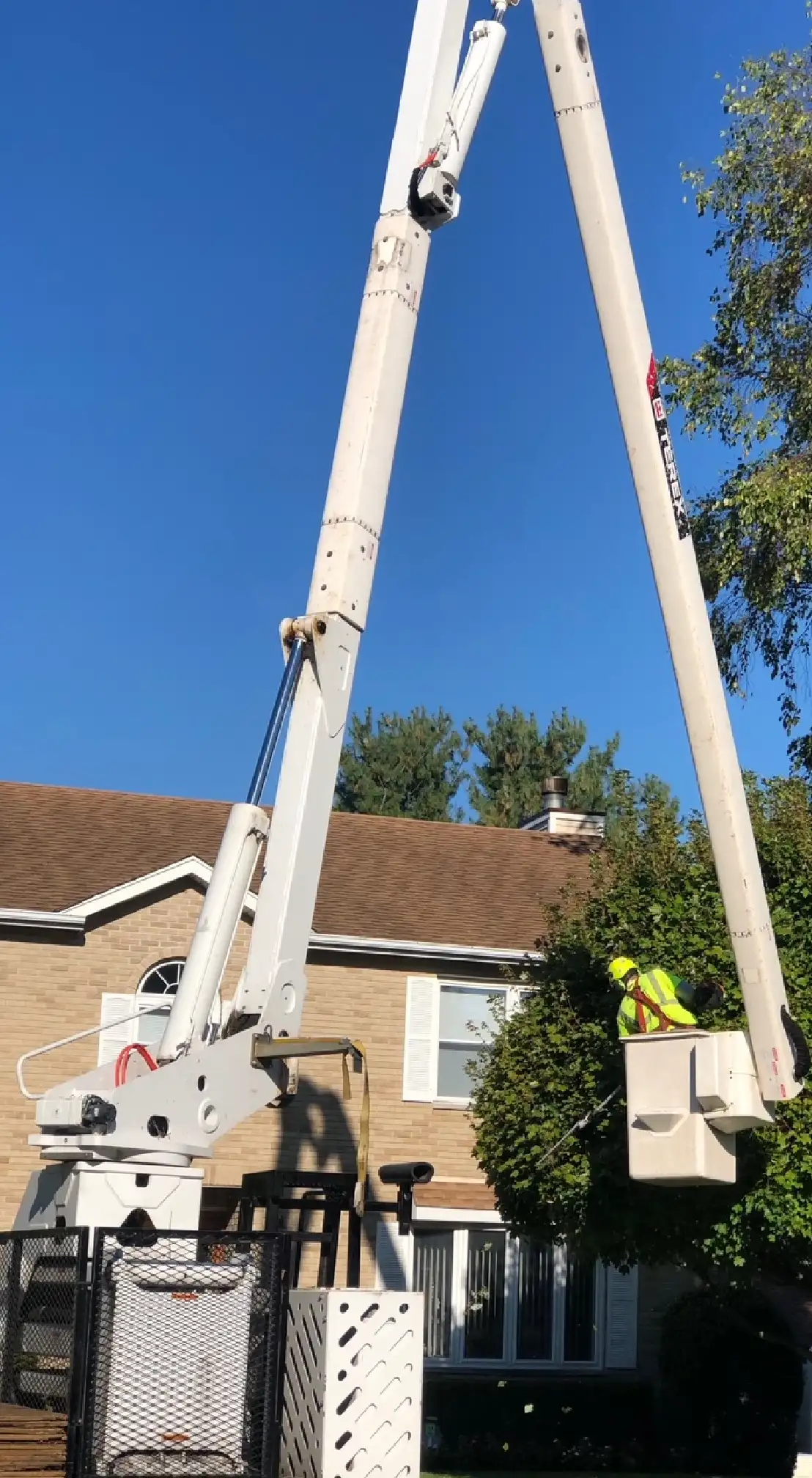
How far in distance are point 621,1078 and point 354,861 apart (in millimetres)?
9358

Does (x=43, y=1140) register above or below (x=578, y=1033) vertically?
below

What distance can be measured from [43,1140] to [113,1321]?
4.29 feet

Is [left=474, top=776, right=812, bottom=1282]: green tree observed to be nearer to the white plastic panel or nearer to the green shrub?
the white plastic panel

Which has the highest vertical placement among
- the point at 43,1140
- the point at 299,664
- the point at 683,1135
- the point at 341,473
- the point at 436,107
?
the point at 436,107

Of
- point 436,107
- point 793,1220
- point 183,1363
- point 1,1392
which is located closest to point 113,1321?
point 183,1363

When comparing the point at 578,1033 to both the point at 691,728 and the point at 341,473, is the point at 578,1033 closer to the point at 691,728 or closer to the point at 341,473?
the point at 691,728

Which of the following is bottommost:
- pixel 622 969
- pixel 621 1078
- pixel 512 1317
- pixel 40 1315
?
pixel 40 1315

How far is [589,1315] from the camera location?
70.3 feet

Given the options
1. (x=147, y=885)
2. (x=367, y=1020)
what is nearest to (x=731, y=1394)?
(x=367, y=1020)

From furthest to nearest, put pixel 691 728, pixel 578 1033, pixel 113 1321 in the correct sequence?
pixel 578 1033, pixel 691 728, pixel 113 1321

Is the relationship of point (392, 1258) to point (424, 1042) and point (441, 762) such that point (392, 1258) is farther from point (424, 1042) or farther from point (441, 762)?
point (441, 762)

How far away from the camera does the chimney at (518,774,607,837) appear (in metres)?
27.1

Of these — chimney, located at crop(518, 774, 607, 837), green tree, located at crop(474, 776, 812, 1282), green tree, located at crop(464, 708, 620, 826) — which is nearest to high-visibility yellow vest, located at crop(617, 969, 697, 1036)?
green tree, located at crop(474, 776, 812, 1282)

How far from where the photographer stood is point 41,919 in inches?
757
